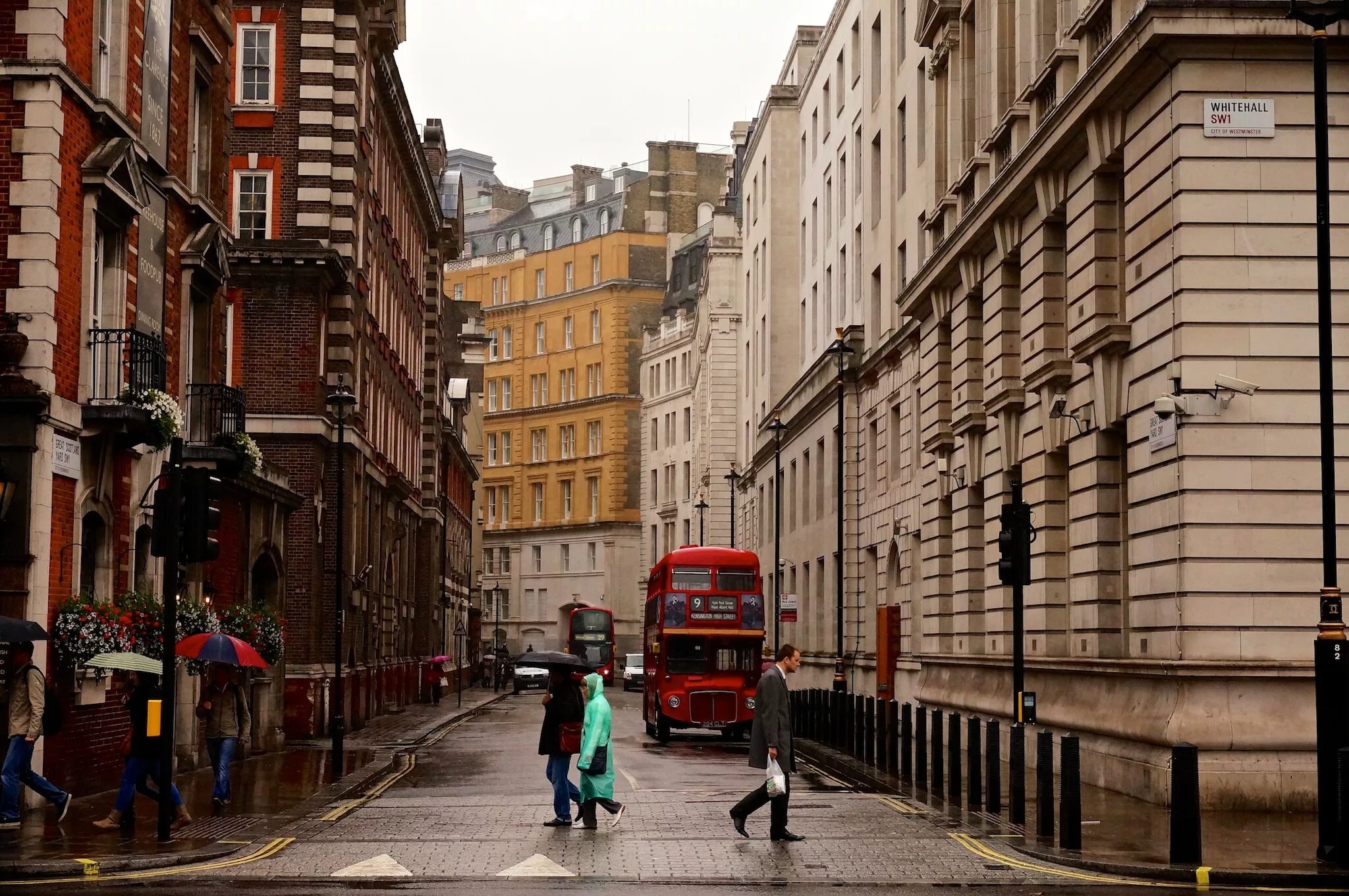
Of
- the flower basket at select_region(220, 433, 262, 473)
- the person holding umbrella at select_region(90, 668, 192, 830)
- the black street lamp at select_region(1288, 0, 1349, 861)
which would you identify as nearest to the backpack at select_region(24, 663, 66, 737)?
the person holding umbrella at select_region(90, 668, 192, 830)

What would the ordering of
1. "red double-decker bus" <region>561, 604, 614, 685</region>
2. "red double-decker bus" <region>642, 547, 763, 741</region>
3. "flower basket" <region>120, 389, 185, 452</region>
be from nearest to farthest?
1. "flower basket" <region>120, 389, 185, 452</region>
2. "red double-decker bus" <region>642, 547, 763, 741</region>
3. "red double-decker bus" <region>561, 604, 614, 685</region>

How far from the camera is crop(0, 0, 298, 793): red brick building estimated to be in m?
19.1

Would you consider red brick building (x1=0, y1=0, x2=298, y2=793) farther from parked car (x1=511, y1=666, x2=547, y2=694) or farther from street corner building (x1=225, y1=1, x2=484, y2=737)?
parked car (x1=511, y1=666, x2=547, y2=694)

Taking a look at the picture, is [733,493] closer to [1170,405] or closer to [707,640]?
[707,640]

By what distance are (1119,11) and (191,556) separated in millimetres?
13126

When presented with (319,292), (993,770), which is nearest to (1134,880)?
(993,770)

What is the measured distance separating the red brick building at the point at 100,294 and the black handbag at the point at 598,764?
605 centimetres

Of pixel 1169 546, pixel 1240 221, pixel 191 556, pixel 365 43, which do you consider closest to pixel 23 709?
pixel 191 556

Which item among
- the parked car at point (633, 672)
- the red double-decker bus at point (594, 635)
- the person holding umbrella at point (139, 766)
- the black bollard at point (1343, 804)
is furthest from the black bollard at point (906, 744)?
the red double-decker bus at point (594, 635)

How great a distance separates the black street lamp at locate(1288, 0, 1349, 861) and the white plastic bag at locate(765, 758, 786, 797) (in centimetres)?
464

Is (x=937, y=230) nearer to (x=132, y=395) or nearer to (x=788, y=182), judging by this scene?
(x=132, y=395)

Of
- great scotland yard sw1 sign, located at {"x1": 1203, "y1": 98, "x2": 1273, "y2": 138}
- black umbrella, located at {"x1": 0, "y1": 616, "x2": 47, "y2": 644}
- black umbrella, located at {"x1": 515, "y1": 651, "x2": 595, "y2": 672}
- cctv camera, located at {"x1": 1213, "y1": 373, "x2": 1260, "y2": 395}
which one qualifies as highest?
great scotland yard sw1 sign, located at {"x1": 1203, "y1": 98, "x2": 1273, "y2": 138}

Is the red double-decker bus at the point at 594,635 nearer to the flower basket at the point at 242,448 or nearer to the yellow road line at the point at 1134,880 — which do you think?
the flower basket at the point at 242,448

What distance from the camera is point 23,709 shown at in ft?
56.5
